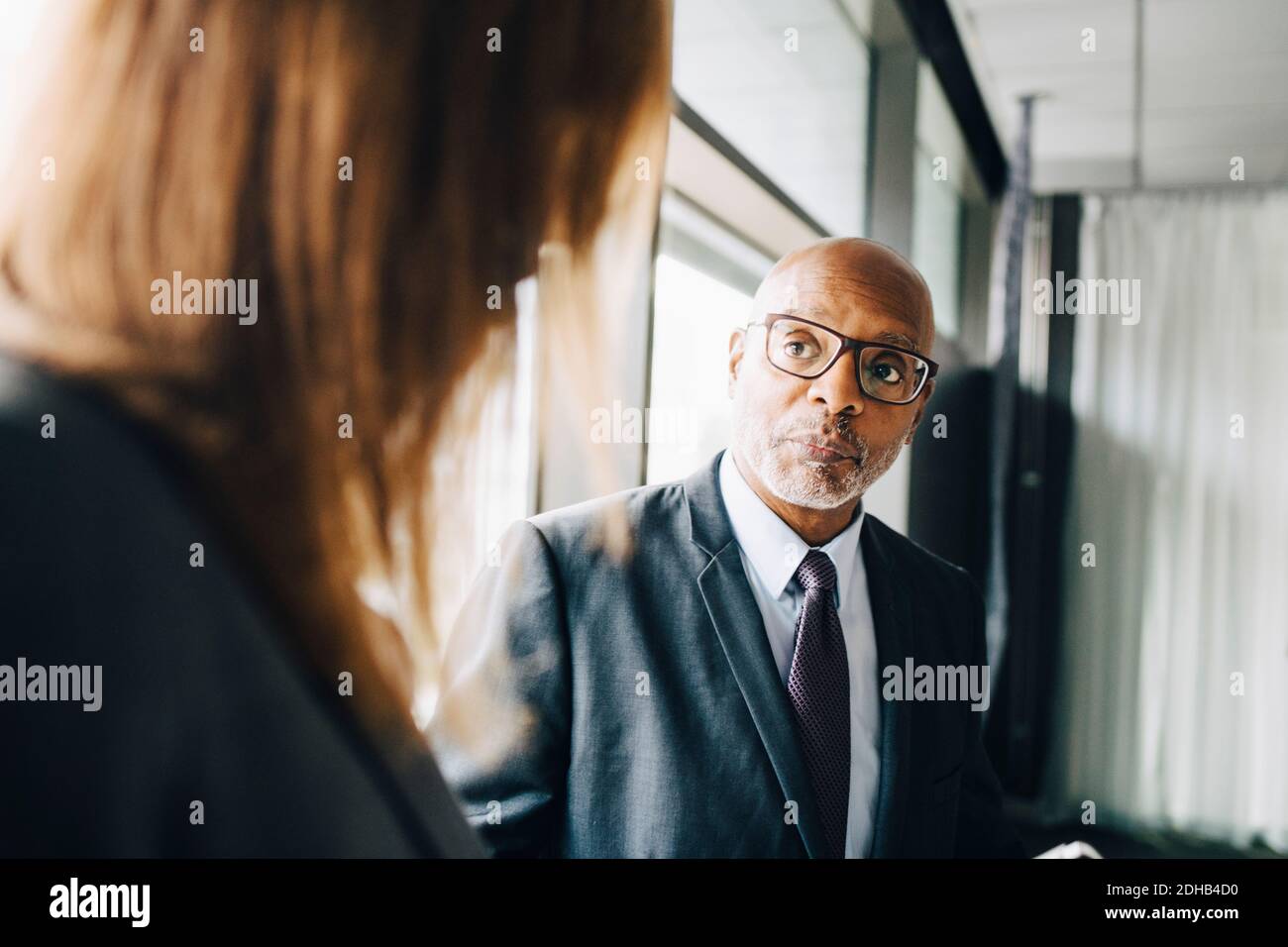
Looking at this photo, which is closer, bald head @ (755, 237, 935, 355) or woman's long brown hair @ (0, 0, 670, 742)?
woman's long brown hair @ (0, 0, 670, 742)

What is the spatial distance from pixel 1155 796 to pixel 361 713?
111cm

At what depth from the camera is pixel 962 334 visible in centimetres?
116

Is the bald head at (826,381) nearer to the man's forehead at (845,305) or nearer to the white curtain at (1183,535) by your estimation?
the man's forehead at (845,305)

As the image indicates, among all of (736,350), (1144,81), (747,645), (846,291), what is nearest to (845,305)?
(846,291)

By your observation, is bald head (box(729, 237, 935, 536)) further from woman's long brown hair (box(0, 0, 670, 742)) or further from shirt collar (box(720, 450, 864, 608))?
woman's long brown hair (box(0, 0, 670, 742))

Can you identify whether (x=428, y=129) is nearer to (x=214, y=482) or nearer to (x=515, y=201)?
(x=515, y=201)

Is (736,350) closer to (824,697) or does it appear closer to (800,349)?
(800,349)

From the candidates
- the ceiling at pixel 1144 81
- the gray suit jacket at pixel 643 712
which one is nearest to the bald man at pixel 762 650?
the gray suit jacket at pixel 643 712

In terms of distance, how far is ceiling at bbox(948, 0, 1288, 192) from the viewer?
1134mm

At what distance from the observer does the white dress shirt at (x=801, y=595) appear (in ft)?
3.51

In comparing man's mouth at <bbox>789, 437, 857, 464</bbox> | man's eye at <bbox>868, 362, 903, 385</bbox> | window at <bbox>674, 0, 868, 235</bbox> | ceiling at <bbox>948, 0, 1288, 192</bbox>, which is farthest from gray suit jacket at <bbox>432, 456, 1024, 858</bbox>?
ceiling at <bbox>948, 0, 1288, 192</bbox>

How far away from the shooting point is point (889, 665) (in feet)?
3.62

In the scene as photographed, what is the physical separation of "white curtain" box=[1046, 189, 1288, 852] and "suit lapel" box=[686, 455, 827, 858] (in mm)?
371
